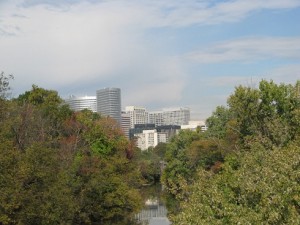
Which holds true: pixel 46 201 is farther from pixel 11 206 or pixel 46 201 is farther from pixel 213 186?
A: pixel 213 186

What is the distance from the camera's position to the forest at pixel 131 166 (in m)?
15.1

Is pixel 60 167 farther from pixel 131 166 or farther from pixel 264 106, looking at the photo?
pixel 264 106

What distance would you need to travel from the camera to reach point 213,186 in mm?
16344

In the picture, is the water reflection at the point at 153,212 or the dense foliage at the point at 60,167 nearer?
the dense foliage at the point at 60,167

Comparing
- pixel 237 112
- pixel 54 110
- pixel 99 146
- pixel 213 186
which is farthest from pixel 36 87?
pixel 213 186

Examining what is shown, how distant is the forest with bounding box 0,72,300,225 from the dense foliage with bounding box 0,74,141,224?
0.06m

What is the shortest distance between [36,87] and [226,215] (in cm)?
4921

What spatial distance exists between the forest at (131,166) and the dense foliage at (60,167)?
6cm

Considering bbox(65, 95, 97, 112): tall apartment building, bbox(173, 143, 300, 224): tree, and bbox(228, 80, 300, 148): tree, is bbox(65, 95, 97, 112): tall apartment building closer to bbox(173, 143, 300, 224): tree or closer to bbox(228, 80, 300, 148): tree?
bbox(228, 80, 300, 148): tree

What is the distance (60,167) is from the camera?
116 feet

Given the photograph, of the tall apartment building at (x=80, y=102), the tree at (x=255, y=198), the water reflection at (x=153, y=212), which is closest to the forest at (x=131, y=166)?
the tree at (x=255, y=198)

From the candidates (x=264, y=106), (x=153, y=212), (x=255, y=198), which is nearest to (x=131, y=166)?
(x=153, y=212)

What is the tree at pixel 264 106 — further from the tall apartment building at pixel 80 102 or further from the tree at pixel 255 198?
the tall apartment building at pixel 80 102

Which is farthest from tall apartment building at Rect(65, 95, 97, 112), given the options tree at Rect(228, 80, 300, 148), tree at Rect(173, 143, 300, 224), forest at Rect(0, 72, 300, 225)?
tree at Rect(173, 143, 300, 224)
